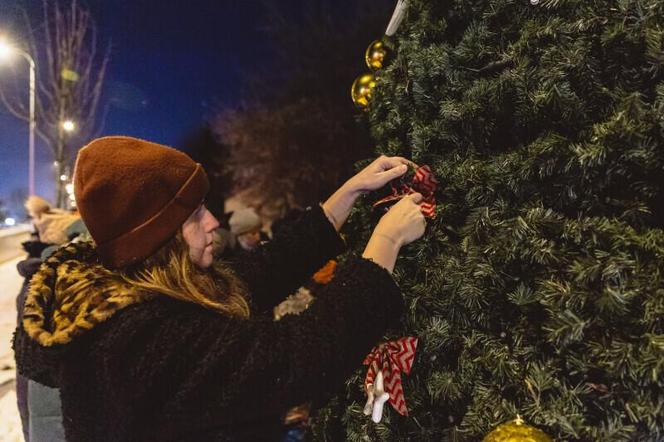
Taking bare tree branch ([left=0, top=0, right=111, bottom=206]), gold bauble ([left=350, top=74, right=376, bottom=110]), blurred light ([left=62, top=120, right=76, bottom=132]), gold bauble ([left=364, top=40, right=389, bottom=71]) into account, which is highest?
bare tree branch ([left=0, top=0, right=111, bottom=206])

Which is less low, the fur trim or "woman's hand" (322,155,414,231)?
the fur trim

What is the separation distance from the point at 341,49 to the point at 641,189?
14759 millimetres

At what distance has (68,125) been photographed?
18.8 m

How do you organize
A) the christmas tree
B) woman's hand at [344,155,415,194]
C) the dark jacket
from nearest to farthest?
the christmas tree, the dark jacket, woman's hand at [344,155,415,194]

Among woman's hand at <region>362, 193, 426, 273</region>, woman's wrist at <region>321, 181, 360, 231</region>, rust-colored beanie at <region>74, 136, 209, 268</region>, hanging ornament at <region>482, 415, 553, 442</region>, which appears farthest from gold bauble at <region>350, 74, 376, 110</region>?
hanging ornament at <region>482, 415, 553, 442</region>

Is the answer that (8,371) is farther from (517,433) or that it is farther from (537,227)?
(537,227)

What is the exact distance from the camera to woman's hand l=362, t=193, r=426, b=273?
4.46 ft

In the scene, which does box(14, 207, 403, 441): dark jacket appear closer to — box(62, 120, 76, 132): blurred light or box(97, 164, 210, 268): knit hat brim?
box(97, 164, 210, 268): knit hat brim

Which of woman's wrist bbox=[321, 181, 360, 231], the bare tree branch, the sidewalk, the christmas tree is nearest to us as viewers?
the christmas tree

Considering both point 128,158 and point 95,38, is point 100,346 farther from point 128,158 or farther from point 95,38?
point 95,38

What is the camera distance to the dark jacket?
115 centimetres

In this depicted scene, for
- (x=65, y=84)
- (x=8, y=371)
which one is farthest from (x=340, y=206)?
(x=65, y=84)

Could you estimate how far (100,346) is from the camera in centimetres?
117

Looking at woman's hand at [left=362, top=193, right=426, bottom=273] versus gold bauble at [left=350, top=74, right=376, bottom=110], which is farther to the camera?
gold bauble at [left=350, top=74, right=376, bottom=110]
